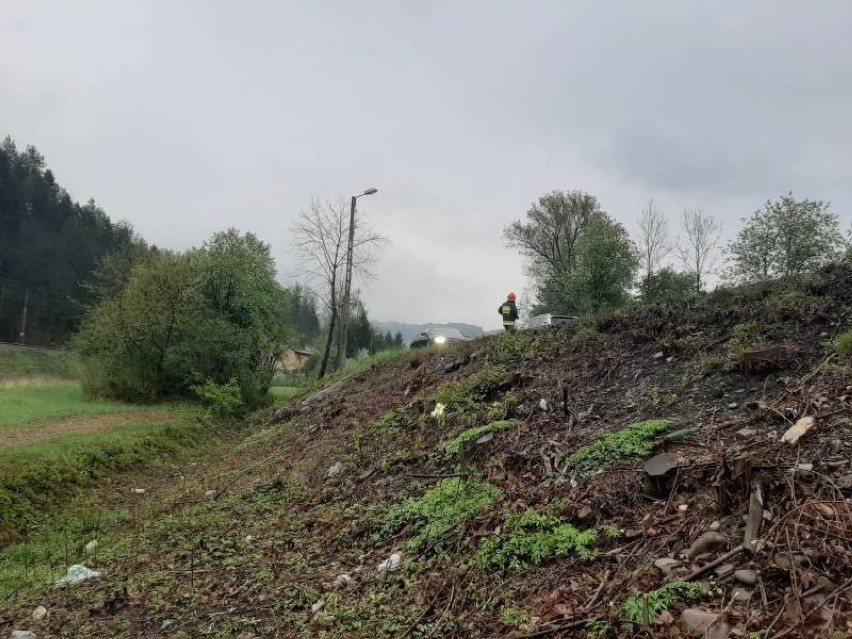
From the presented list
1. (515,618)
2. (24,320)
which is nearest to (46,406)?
(515,618)

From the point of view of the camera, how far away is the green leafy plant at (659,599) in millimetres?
2907

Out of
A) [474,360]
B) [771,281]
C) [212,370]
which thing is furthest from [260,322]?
[771,281]

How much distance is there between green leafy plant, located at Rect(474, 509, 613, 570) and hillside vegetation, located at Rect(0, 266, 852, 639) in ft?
0.05

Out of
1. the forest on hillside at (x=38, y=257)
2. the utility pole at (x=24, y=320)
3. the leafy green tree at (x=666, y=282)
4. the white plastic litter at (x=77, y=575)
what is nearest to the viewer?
the white plastic litter at (x=77, y=575)

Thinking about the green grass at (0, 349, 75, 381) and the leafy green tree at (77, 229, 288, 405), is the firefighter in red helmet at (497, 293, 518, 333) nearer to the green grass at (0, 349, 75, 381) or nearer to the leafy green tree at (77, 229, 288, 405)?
the leafy green tree at (77, 229, 288, 405)

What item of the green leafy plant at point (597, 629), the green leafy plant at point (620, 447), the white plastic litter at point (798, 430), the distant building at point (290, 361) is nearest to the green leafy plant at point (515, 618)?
the green leafy plant at point (597, 629)

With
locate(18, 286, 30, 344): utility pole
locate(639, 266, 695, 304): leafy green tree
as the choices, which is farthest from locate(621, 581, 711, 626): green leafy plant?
locate(18, 286, 30, 344): utility pole

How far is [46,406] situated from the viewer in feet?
54.1

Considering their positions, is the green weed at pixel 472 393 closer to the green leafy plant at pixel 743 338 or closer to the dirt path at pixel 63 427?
the green leafy plant at pixel 743 338

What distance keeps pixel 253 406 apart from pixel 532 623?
808 inches

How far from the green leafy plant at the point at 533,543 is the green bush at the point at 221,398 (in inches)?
665

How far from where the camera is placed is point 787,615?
261 cm

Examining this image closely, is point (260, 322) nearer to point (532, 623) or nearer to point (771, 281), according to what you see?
point (771, 281)

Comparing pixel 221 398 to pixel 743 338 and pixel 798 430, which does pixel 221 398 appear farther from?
pixel 798 430
